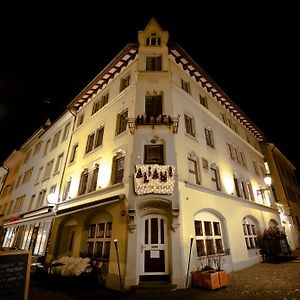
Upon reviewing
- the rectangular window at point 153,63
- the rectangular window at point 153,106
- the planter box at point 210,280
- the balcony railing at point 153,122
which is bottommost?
the planter box at point 210,280

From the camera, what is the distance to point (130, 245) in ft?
28.0

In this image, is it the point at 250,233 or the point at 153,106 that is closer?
the point at 153,106

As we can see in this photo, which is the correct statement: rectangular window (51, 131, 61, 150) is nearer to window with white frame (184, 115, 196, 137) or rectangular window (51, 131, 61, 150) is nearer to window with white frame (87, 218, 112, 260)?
window with white frame (87, 218, 112, 260)

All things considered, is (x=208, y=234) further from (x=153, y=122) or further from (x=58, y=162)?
(x=58, y=162)

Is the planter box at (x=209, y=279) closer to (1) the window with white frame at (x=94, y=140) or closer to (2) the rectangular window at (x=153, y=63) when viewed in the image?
(1) the window with white frame at (x=94, y=140)

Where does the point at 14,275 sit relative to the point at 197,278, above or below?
above

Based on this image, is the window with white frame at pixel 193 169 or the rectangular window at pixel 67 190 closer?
the window with white frame at pixel 193 169

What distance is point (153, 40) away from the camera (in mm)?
15773

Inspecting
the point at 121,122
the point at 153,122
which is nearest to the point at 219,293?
the point at 153,122

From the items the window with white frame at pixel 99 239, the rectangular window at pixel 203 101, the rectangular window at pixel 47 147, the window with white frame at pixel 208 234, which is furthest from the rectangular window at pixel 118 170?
the rectangular window at pixel 47 147

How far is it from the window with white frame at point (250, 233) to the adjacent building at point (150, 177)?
84mm

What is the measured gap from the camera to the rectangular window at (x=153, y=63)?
1438cm

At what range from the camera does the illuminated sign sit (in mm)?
9344

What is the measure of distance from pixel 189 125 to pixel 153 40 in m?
8.08
